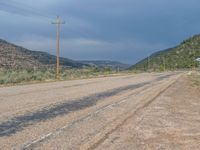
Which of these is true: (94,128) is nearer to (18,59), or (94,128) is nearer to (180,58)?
(18,59)

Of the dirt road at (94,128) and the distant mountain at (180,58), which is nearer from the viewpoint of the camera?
the dirt road at (94,128)

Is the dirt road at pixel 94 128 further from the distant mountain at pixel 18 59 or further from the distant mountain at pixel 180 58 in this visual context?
the distant mountain at pixel 180 58

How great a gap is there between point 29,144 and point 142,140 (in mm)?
2427

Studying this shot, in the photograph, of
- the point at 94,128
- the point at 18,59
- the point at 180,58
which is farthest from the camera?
the point at 180,58

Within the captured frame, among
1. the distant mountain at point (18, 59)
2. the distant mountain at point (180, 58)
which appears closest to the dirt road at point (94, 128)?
the distant mountain at point (18, 59)

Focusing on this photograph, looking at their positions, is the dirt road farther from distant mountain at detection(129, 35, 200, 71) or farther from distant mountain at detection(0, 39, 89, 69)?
distant mountain at detection(129, 35, 200, 71)

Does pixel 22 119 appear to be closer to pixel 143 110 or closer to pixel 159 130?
pixel 159 130

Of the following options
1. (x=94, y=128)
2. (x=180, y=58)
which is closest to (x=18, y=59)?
(x=180, y=58)

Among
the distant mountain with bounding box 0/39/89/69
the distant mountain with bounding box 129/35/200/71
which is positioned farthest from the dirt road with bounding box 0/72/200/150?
the distant mountain with bounding box 129/35/200/71

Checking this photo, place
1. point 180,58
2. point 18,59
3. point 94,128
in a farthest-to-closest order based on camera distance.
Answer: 1. point 180,58
2. point 18,59
3. point 94,128

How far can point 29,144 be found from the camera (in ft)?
28.0

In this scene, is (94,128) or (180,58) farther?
(180,58)

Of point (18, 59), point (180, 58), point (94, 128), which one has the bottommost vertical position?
point (94, 128)

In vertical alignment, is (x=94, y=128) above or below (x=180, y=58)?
below
